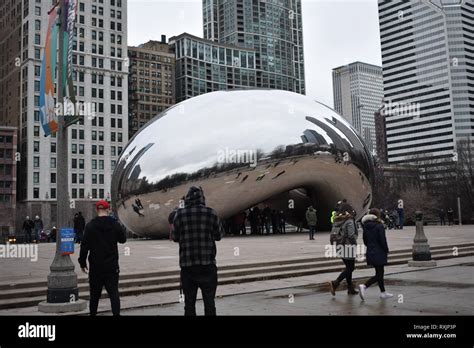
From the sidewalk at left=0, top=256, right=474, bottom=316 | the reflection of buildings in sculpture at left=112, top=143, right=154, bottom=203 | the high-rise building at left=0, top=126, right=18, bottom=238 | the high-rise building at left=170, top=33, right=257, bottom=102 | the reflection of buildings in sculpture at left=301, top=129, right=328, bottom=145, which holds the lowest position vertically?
the sidewalk at left=0, top=256, right=474, bottom=316

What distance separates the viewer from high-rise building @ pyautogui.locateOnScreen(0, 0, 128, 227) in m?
103

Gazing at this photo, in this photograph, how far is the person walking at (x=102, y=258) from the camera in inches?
286

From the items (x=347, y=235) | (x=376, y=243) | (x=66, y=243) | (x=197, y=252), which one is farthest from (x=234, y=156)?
(x=197, y=252)

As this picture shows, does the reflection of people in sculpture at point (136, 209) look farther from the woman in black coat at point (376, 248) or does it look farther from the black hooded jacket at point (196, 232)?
the black hooded jacket at point (196, 232)

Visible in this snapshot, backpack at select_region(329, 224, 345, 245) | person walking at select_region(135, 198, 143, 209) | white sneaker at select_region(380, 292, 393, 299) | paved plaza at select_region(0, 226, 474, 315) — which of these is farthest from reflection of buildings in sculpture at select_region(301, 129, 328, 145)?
white sneaker at select_region(380, 292, 393, 299)

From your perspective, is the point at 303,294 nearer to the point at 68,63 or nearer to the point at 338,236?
the point at 338,236

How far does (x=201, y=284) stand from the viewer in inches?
253

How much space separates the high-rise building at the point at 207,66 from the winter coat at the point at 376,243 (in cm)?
14326

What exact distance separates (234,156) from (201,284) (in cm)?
1819

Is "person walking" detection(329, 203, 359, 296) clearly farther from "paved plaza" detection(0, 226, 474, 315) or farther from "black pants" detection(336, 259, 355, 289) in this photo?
"paved plaza" detection(0, 226, 474, 315)

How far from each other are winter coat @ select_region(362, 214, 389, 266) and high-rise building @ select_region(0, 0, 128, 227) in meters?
97.7

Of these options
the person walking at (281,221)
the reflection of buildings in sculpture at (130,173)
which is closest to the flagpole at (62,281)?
the reflection of buildings in sculpture at (130,173)
